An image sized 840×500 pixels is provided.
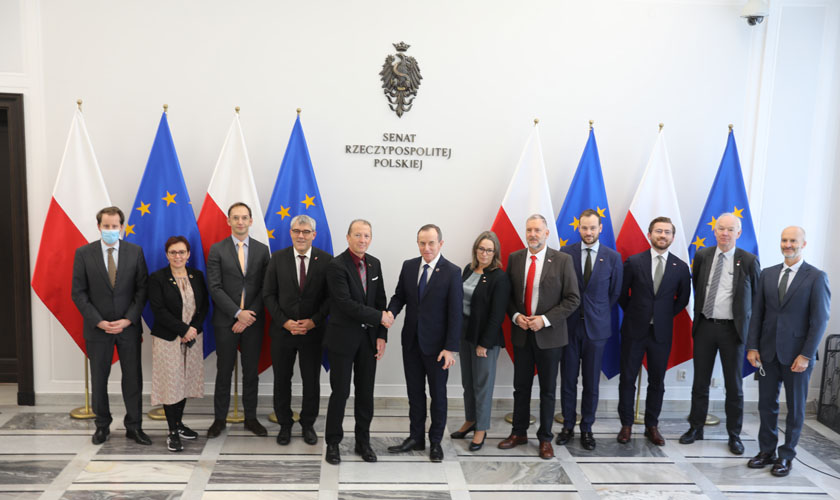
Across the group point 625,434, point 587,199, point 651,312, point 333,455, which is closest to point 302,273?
point 333,455

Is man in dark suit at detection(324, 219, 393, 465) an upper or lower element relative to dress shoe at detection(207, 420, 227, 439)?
upper

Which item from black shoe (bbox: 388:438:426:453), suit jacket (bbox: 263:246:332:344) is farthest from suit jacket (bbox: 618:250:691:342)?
suit jacket (bbox: 263:246:332:344)

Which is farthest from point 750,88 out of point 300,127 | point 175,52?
point 175,52

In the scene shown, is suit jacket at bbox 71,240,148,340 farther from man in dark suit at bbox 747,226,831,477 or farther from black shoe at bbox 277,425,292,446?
man in dark suit at bbox 747,226,831,477

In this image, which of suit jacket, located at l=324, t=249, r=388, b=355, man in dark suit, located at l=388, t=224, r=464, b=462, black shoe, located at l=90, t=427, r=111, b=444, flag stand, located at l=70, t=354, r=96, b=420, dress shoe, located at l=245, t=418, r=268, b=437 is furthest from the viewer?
flag stand, located at l=70, t=354, r=96, b=420

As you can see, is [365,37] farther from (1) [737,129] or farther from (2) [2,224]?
(2) [2,224]

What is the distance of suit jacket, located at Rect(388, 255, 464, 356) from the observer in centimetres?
380

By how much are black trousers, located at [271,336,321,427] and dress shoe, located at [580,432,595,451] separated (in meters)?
1.90

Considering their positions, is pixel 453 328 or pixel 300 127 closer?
pixel 453 328

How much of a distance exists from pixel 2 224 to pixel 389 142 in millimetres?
3407

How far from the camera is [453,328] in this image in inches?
150

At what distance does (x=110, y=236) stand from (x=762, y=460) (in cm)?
460

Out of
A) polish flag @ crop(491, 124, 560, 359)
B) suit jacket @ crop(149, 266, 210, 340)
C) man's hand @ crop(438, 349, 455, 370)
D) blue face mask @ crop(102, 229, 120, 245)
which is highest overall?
polish flag @ crop(491, 124, 560, 359)

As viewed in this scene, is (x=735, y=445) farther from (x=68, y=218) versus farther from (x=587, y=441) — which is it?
(x=68, y=218)
